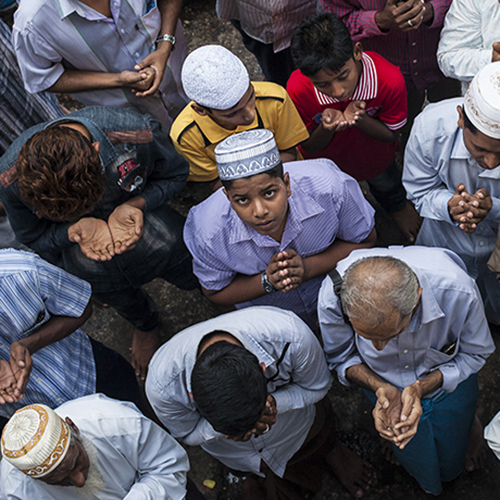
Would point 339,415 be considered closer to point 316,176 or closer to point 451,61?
point 316,176

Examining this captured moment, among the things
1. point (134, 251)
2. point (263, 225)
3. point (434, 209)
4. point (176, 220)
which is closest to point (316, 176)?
point (263, 225)

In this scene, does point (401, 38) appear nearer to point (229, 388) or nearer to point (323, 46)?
point (323, 46)

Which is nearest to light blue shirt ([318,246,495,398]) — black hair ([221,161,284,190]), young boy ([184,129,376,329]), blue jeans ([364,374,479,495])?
blue jeans ([364,374,479,495])

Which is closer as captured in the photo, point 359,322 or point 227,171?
point 359,322

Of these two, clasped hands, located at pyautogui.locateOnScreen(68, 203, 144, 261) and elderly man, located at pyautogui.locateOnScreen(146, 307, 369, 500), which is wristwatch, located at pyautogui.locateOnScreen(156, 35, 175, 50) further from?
elderly man, located at pyautogui.locateOnScreen(146, 307, 369, 500)

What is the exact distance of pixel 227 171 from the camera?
242 centimetres

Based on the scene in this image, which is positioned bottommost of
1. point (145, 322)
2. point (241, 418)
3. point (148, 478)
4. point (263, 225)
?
point (145, 322)

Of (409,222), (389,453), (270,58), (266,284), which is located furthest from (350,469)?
(270,58)

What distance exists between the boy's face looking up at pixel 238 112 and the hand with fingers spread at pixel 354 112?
1.87ft

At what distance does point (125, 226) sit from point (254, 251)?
2.34 feet

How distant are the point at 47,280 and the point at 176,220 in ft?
2.81

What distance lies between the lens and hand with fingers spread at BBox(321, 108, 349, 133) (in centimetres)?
292

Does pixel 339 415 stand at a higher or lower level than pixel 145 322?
lower

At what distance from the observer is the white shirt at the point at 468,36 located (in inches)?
107
